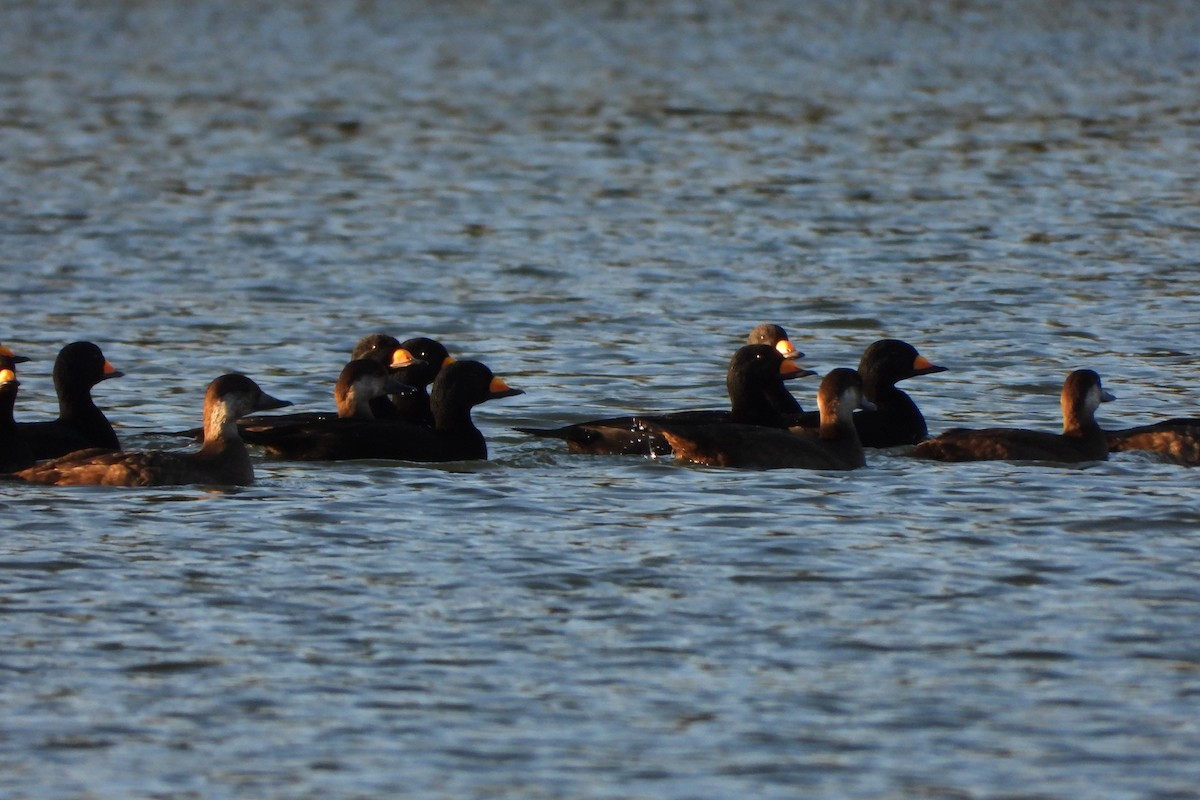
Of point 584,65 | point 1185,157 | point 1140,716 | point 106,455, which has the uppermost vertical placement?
point 584,65

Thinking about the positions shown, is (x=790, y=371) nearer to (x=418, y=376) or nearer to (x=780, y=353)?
(x=780, y=353)

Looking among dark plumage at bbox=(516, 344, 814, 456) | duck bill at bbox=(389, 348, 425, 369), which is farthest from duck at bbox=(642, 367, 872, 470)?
duck bill at bbox=(389, 348, 425, 369)

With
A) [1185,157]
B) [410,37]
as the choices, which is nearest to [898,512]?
[1185,157]

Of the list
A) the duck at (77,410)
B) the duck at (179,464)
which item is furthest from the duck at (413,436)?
the duck at (77,410)

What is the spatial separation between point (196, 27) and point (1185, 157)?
26294 millimetres

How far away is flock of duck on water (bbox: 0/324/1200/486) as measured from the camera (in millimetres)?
13250

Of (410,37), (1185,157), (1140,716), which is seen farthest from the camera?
(410,37)

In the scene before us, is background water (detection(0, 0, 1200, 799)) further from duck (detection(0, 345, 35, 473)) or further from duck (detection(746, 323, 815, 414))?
duck (detection(746, 323, 815, 414))

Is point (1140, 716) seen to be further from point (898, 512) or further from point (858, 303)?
point (858, 303)

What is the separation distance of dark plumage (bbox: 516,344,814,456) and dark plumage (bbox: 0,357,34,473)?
9.61 ft

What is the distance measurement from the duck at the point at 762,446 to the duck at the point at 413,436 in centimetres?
111

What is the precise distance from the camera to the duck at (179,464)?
13023mm

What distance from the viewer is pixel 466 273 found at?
23.3 m

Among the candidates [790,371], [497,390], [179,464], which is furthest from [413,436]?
[790,371]
